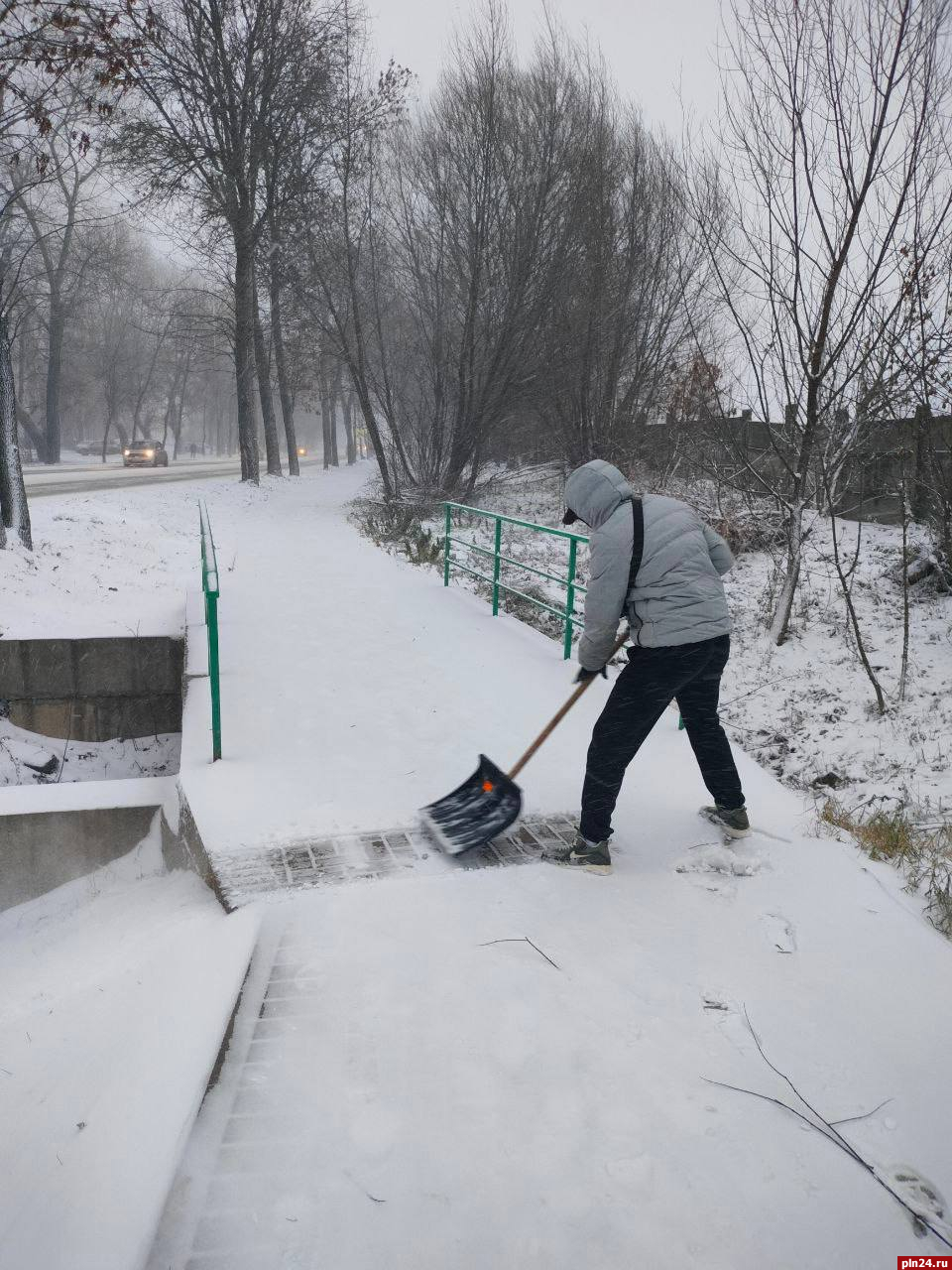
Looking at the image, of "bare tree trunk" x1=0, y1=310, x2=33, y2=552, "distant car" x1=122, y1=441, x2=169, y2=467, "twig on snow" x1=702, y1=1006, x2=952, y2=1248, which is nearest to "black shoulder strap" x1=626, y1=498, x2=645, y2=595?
"twig on snow" x1=702, y1=1006, x2=952, y2=1248

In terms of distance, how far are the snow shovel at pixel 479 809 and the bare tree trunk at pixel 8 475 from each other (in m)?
7.74

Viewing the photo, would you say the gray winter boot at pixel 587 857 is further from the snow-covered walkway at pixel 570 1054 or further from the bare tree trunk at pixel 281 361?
the bare tree trunk at pixel 281 361

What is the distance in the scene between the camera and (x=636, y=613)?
3.68 m

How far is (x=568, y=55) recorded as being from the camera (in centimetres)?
1616

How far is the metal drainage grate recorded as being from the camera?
3623mm

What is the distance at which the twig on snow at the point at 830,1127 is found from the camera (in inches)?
83.5

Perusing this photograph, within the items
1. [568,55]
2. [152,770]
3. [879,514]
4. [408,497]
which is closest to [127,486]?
[408,497]

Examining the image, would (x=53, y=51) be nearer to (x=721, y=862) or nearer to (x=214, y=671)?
(x=214, y=671)

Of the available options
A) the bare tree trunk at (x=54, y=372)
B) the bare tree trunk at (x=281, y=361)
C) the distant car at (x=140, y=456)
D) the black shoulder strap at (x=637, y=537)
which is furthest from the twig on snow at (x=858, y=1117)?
the bare tree trunk at (x=54, y=372)

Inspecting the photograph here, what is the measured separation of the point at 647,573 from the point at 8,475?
8.85m

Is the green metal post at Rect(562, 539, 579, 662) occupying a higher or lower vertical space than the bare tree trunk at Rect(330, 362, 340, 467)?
lower

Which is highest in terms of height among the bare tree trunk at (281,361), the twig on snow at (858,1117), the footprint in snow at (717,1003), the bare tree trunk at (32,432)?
the bare tree trunk at (281,361)

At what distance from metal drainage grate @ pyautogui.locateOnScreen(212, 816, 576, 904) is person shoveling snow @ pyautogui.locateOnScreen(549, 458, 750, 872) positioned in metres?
0.34

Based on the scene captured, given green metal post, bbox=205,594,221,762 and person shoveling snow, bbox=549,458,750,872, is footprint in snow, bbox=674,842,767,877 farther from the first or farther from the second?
green metal post, bbox=205,594,221,762
